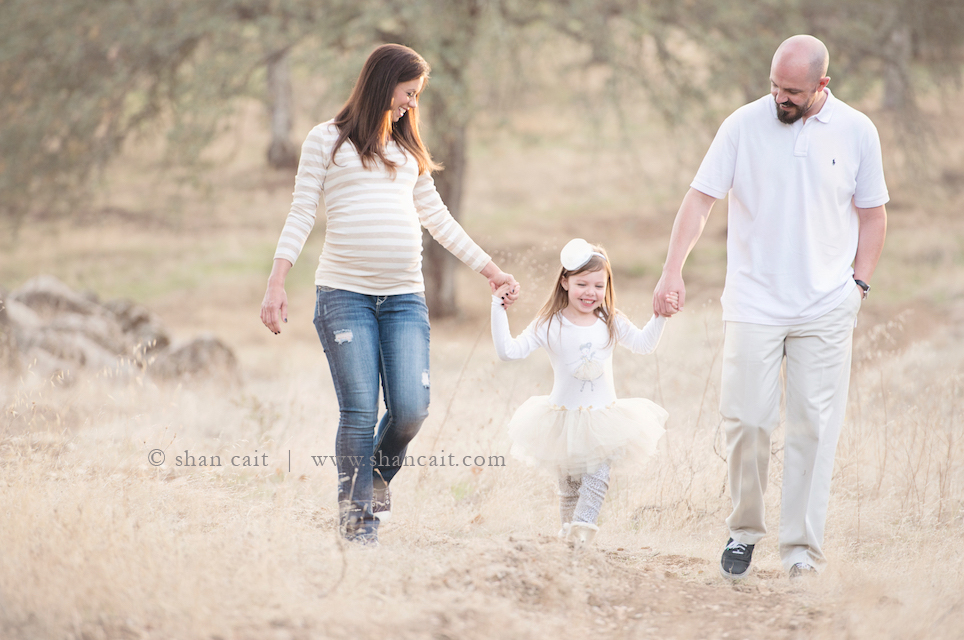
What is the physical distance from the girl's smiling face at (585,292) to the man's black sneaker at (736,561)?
1.09 meters

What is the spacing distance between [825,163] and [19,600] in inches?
126

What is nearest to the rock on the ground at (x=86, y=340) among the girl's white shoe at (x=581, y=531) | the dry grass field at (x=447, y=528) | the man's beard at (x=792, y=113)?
the dry grass field at (x=447, y=528)

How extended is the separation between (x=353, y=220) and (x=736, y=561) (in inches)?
80.8

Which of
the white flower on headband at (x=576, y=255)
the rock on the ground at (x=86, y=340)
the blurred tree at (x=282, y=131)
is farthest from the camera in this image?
the blurred tree at (x=282, y=131)

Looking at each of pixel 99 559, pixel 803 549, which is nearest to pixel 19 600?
pixel 99 559

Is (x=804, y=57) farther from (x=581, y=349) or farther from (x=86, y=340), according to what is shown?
(x=86, y=340)

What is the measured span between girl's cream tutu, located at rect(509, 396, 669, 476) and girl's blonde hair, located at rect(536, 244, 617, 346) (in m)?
0.32

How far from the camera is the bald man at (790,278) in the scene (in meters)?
3.33

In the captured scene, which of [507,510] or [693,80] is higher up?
[693,80]

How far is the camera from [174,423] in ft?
18.8

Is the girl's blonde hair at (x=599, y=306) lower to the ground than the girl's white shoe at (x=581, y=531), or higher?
higher

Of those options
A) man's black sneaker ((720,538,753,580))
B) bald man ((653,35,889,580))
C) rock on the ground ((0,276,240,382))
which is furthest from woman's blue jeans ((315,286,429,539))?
rock on the ground ((0,276,240,382))

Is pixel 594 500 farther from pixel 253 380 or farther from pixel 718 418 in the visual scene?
pixel 253 380

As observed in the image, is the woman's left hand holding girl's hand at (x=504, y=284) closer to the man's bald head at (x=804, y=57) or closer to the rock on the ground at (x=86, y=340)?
the man's bald head at (x=804, y=57)
